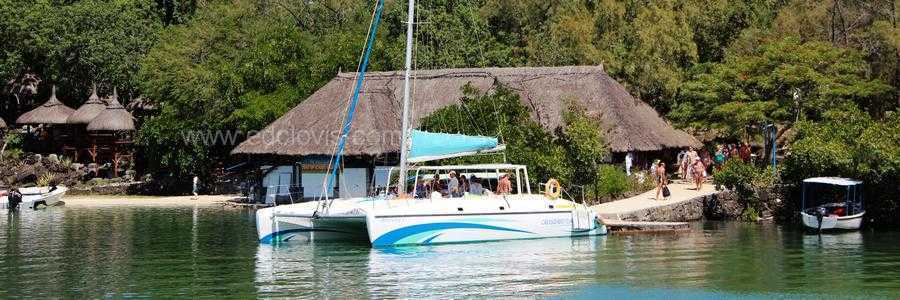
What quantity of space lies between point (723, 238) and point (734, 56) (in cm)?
1892

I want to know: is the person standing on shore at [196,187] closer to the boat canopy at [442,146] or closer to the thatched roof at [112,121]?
the thatched roof at [112,121]

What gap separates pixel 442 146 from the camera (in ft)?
123

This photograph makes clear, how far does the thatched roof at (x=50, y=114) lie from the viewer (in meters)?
70.1

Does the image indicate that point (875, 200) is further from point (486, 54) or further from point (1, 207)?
point (1, 207)

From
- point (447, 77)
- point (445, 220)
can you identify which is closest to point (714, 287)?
point (445, 220)

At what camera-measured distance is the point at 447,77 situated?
5481cm

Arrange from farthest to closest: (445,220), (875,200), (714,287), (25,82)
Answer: (25,82)
(875,200)
(445,220)
(714,287)

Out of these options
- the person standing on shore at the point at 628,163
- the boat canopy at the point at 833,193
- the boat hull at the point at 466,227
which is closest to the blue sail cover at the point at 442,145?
the boat hull at the point at 466,227

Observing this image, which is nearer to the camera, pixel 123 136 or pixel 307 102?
pixel 307 102

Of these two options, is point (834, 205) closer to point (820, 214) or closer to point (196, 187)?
point (820, 214)

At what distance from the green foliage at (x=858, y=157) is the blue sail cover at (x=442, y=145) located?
10.4 m

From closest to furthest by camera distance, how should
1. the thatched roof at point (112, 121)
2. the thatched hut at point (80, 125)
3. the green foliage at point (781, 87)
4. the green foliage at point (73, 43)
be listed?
the green foliage at point (781, 87)
the thatched roof at point (112, 121)
the thatched hut at point (80, 125)
the green foliage at point (73, 43)

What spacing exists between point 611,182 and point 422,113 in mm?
9727

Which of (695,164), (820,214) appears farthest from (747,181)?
(695,164)
